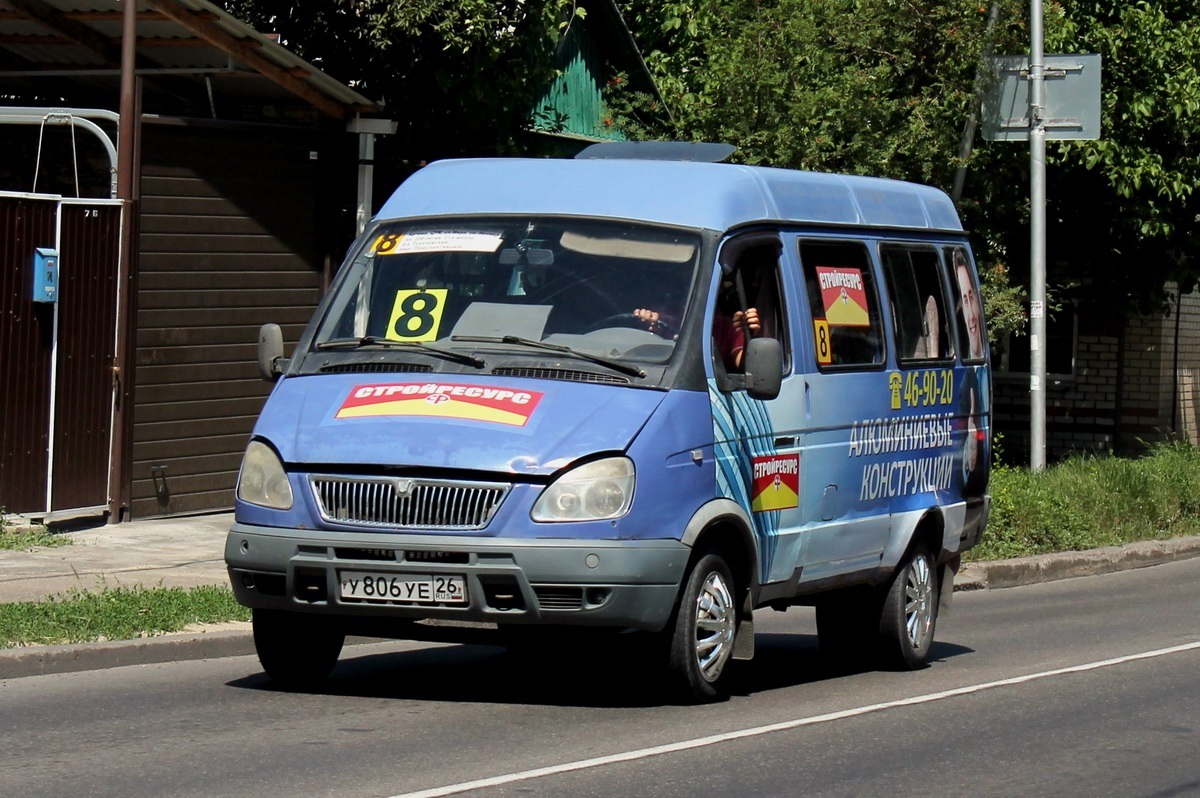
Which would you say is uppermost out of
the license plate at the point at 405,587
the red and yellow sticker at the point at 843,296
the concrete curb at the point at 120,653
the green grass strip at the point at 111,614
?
the red and yellow sticker at the point at 843,296

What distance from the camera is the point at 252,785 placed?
21.0 feet

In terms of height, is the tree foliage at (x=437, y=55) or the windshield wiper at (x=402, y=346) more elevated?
the tree foliage at (x=437, y=55)

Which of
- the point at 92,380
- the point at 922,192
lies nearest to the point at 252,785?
the point at 922,192

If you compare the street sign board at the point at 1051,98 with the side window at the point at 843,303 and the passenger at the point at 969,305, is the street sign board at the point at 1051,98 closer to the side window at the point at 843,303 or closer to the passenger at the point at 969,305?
the passenger at the point at 969,305

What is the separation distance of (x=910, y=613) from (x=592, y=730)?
328 centimetres

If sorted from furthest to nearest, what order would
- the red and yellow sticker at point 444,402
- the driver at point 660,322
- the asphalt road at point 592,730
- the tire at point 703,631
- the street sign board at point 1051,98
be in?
1. the street sign board at point 1051,98
2. the driver at point 660,322
3. the tire at point 703,631
4. the red and yellow sticker at point 444,402
5. the asphalt road at point 592,730

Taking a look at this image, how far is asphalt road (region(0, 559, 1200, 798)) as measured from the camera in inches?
262

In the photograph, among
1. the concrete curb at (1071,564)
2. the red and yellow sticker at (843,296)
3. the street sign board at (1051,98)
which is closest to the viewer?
the red and yellow sticker at (843,296)

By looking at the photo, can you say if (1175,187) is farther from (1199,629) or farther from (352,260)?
(352,260)

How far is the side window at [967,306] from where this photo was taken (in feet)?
36.8

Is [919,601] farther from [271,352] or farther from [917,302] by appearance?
[271,352]

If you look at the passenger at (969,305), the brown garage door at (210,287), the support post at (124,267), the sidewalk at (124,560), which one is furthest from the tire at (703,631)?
the brown garage door at (210,287)

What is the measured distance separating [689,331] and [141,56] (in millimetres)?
9205

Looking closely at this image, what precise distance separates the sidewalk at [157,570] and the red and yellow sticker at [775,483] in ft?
9.46
